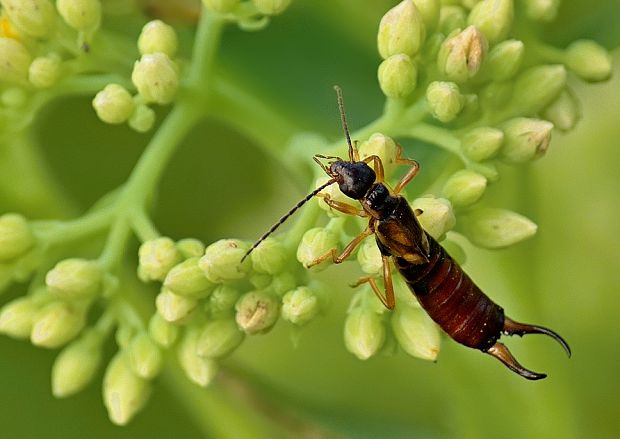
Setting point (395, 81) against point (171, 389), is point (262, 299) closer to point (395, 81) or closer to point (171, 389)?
point (395, 81)

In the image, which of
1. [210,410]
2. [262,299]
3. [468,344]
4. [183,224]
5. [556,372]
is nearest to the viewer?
[262,299]

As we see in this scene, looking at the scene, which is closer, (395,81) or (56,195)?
(395,81)

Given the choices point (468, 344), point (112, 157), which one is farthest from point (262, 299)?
point (112, 157)

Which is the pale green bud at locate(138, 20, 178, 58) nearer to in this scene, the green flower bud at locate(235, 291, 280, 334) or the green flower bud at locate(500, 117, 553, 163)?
the green flower bud at locate(235, 291, 280, 334)

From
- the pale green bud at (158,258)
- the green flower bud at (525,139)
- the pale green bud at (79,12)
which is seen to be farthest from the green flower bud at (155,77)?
the green flower bud at (525,139)

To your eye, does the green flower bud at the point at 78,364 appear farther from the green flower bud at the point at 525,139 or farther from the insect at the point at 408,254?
the green flower bud at the point at 525,139

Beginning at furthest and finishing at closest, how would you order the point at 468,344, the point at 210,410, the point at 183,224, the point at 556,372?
the point at 183,224 < the point at 210,410 < the point at 556,372 < the point at 468,344
